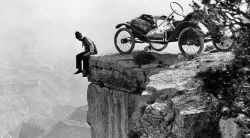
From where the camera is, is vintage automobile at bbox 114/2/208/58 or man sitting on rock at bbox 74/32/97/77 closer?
vintage automobile at bbox 114/2/208/58

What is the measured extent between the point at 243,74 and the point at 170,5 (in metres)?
11.4

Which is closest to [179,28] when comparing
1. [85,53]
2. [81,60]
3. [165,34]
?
[165,34]

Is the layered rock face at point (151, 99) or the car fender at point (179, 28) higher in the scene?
the car fender at point (179, 28)

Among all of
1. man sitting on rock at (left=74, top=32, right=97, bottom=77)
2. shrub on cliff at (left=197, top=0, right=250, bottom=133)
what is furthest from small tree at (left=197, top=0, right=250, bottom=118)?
man sitting on rock at (left=74, top=32, right=97, bottom=77)

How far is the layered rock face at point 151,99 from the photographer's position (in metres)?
13.9

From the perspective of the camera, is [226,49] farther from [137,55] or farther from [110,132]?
[110,132]

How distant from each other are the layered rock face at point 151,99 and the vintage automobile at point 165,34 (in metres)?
0.54

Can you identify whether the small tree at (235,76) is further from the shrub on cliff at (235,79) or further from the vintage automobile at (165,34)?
the vintage automobile at (165,34)

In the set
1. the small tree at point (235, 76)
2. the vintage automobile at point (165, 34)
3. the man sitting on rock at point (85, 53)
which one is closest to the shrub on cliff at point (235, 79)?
the small tree at point (235, 76)

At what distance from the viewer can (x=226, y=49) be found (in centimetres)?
2262

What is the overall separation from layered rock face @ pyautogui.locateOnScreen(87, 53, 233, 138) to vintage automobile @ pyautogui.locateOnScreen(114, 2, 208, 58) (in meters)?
0.54

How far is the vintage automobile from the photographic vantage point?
20844 mm

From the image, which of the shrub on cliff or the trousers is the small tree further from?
the trousers

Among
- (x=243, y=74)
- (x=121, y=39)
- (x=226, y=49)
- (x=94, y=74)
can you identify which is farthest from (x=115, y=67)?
(x=243, y=74)
